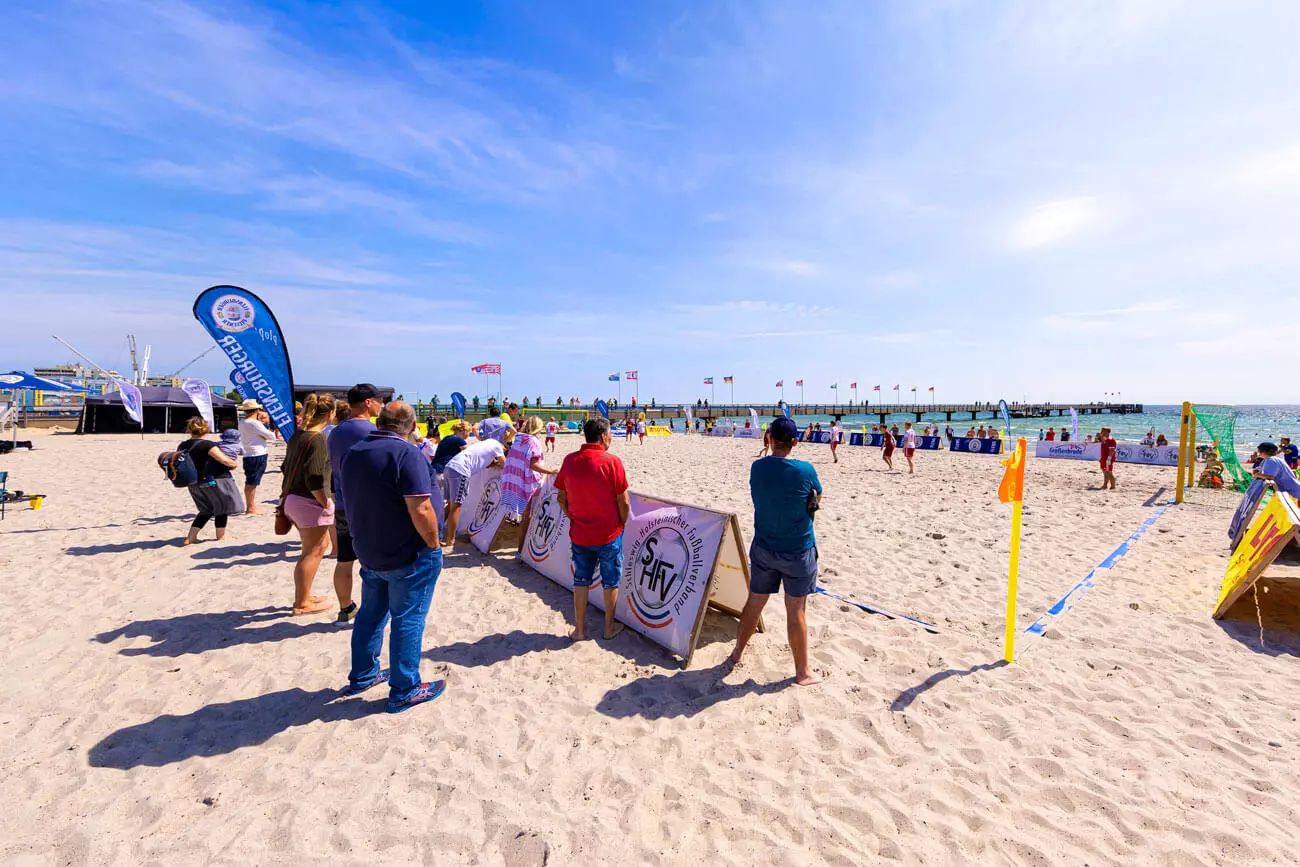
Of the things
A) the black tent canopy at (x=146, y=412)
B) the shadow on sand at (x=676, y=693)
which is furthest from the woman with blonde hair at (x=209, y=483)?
the black tent canopy at (x=146, y=412)

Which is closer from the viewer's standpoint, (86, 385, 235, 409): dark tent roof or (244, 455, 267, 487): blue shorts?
(244, 455, 267, 487): blue shorts

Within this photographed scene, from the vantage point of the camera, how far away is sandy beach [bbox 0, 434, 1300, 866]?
251cm

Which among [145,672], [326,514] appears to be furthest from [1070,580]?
[145,672]

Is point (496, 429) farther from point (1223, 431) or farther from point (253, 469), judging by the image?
point (1223, 431)

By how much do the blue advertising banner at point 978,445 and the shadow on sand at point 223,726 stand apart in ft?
90.3

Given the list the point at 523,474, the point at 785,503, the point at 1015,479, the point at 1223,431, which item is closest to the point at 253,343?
the point at 523,474

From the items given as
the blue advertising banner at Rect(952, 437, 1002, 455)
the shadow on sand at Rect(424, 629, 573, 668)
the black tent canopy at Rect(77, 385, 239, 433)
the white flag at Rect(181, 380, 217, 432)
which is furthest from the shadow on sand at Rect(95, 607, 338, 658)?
the black tent canopy at Rect(77, 385, 239, 433)

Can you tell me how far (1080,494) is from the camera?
13.2 meters

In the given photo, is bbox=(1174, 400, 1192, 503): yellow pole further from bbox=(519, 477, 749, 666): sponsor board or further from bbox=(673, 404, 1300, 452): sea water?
bbox=(519, 477, 749, 666): sponsor board

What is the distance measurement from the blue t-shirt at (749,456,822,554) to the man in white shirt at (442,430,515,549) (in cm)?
398

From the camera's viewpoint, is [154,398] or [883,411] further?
[883,411]

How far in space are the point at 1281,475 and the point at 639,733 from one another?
9.07 m

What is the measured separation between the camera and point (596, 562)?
14.6 ft

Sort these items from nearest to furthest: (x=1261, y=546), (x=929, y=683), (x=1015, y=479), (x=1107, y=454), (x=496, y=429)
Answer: (x=929, y=683) < (x=1015, y=479) < (x=1261, y=546) < (x=496, y=429) < (x=1107, y=454)
